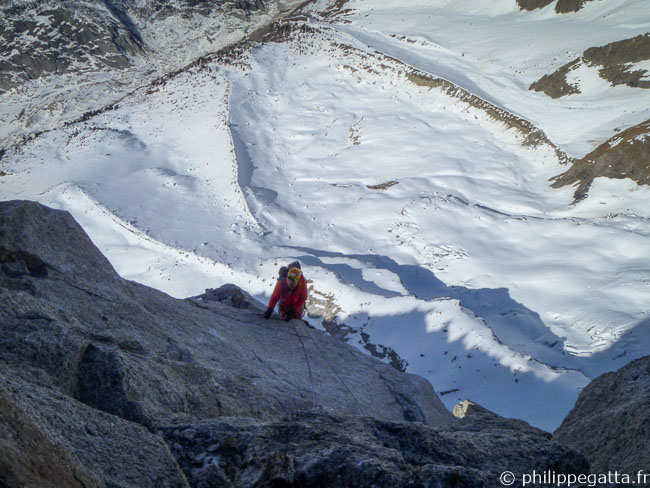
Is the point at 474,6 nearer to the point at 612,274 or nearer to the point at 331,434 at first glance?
the point at 612,274

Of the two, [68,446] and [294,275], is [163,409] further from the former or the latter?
[294,275]

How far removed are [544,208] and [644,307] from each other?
622 centimetres

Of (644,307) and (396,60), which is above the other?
(396,60)

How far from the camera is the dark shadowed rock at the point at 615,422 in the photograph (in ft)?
10.9

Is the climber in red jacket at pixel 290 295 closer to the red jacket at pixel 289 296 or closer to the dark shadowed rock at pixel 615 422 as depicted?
the red jacket at pixel 289 296

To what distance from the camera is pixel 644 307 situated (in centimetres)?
1154

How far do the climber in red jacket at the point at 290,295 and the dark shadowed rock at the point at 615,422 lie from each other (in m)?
4.05

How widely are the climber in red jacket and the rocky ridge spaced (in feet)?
4.55

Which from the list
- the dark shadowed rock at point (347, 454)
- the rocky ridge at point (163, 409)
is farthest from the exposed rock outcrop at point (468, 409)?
the dark shadowed rock at point (347, 454)

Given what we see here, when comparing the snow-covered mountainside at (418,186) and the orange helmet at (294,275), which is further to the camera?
the snow-covered mountainside at (418,186)

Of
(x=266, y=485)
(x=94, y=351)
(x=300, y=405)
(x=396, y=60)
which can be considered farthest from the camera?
(x=396, y=60)

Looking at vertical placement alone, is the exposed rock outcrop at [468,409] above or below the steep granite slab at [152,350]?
below

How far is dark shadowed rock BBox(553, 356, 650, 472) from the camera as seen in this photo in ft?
10.9

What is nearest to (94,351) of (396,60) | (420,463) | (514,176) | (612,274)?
(420,463)
